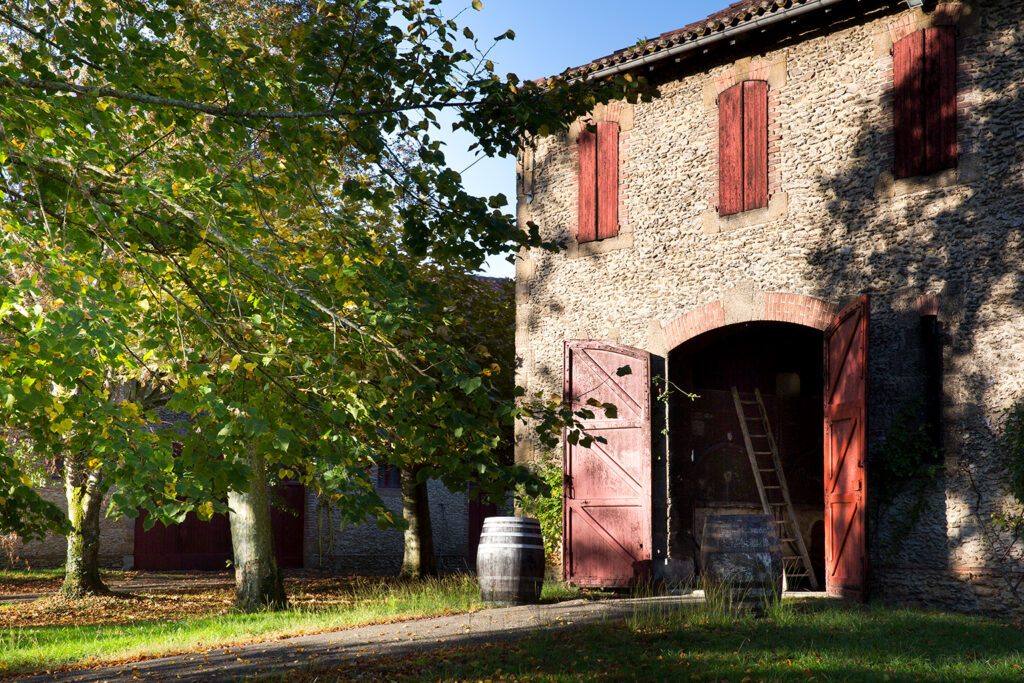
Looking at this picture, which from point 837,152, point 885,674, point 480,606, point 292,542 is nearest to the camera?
point 885,674

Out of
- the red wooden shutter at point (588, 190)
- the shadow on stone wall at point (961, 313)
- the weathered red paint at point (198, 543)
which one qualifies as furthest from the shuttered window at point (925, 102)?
the weathered red paint at point (198, 543)

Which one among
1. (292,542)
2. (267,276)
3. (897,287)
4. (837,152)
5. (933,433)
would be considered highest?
(837,152)

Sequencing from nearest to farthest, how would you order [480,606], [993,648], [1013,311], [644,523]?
[993,648], [1013,311], [480,606], [644,523]

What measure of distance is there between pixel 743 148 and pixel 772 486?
4.61 m

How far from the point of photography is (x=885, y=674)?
19.9ft

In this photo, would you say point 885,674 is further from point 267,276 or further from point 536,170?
point 536,170

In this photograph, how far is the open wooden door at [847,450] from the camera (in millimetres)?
9602

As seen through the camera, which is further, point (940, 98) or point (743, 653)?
point (940, 98)

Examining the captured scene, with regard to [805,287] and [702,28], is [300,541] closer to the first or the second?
[805,287]

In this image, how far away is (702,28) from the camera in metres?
11.3

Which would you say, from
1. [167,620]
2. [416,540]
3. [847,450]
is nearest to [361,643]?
[167,620]

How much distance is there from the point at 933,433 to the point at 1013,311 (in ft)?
4.61

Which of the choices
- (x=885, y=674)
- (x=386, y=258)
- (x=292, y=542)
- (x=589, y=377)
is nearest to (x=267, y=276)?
(x=386, y=258)

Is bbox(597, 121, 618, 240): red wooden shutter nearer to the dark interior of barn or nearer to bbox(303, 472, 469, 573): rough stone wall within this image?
the dark interior of barn
